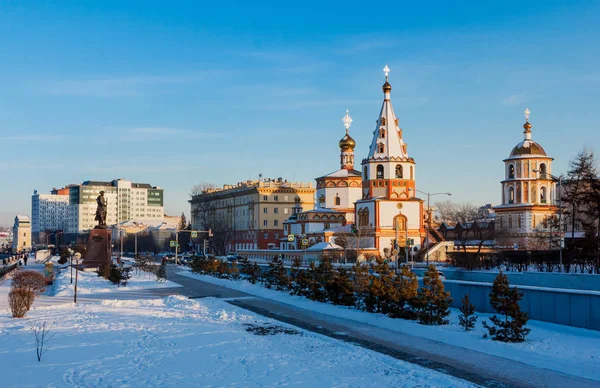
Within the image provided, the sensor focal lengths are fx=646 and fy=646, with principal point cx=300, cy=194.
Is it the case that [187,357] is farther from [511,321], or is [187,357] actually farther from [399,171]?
[399,171]

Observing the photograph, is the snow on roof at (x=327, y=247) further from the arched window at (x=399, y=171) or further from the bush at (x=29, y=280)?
the bush at (x=29, y=280)

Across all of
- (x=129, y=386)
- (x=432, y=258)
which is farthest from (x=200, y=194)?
(x=129, y=386)

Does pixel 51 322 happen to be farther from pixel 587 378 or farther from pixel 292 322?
pixel 587 378

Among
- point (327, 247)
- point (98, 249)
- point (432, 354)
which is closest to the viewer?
point (432, 354)

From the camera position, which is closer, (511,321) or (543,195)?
(511,321)

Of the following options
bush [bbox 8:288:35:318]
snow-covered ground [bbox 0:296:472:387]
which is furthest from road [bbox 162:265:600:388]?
bush [bbox 8:288:35:318]

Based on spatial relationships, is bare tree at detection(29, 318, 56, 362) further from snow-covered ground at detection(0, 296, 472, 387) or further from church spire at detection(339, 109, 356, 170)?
church spire at detection(339, 109, 356, 170)

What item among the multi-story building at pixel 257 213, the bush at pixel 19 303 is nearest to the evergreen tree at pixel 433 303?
the bush at pixel 19 303

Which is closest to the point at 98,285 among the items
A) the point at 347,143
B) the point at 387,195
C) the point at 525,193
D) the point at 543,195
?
the point at 387,195

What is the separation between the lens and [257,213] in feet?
347

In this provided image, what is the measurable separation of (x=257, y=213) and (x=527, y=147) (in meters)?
49.7

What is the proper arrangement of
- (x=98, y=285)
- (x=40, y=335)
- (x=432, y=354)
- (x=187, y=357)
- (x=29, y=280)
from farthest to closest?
(x=98, y=285) < (x=29, y=280) < (x=40, y=335) < (x=432, y=354) < (x=187, y=357)

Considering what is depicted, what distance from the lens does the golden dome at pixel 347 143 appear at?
84188 mm

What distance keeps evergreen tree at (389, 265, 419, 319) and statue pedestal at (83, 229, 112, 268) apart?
3127 centimetres
